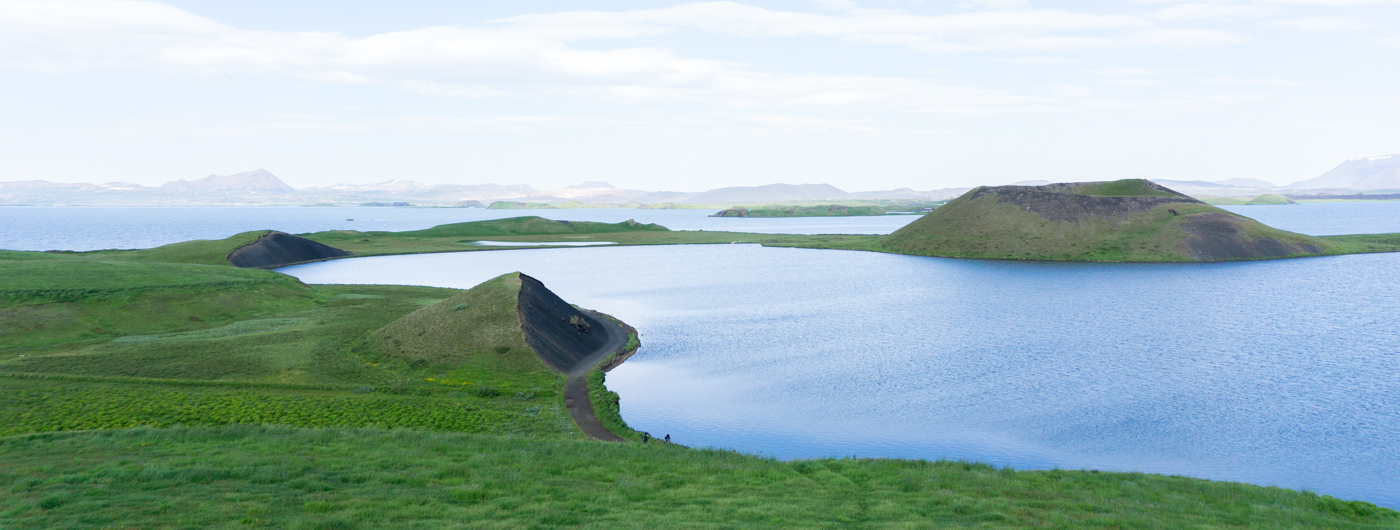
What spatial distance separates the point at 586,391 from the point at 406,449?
16957 mm

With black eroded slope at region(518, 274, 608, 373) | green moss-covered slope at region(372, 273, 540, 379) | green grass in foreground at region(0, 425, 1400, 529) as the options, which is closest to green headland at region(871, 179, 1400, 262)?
black eroded slope at region(518, 274, 608, 373)

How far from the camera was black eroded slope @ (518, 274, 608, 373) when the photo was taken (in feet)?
165

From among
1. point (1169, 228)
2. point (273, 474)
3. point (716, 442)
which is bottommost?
point (716, 442)

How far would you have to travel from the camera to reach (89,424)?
112 feet

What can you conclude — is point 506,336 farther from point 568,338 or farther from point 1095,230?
point 1095,230

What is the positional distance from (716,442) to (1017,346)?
32866 mm

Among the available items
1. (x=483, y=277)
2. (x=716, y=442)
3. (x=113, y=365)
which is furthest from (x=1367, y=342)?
(x=483, y=277)

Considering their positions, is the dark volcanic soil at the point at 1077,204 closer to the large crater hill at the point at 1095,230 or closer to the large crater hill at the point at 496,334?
the large crater hill at the point at 1095,230

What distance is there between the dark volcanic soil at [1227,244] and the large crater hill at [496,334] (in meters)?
121

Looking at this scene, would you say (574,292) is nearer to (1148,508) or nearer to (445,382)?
(445,382)

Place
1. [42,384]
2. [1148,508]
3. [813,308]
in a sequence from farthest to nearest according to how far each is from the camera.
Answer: [813,308]
[42,384]
[1148,508]

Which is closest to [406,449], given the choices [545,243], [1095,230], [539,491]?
[539,491]

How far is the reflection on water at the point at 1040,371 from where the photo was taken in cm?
3284

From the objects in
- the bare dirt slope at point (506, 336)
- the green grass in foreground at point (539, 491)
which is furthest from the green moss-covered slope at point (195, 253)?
the green grass in foreground at point (539, 491)
